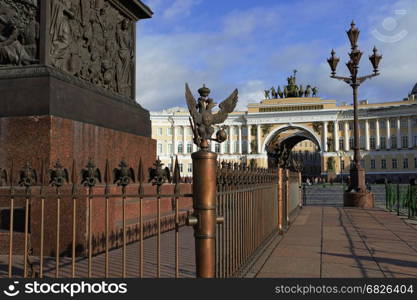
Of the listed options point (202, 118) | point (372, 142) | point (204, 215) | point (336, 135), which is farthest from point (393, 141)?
point (204, 215)

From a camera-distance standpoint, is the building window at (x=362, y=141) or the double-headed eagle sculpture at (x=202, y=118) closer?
the double-headed eagle sculpture at (x=202, y=118)

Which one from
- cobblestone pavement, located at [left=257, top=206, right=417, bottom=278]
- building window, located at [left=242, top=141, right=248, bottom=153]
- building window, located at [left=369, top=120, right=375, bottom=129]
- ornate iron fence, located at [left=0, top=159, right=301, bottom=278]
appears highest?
building window, located at [left=369, top=120, right=375, bottom=129]

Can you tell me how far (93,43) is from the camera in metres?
7.63

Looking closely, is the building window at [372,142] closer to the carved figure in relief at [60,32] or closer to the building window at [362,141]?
the building window at [362,141]

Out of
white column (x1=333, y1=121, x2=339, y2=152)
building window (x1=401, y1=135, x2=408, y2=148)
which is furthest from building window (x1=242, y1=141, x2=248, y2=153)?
building window (x1=401, y1=135, x2=408, y2=148)

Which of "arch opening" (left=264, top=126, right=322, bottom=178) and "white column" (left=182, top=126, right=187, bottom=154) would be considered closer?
"arch opening" (left=264, top=126, right=322, bottom=178)

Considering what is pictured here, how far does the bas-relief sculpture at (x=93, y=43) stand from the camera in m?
6.67

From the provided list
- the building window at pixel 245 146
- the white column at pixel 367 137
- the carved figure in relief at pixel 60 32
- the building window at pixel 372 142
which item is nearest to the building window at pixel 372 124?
the white column at pixel 367 137

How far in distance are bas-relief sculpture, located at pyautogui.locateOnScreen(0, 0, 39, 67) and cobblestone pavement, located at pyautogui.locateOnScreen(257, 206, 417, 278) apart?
4469 mm

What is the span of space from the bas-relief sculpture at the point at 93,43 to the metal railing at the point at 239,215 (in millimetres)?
3533

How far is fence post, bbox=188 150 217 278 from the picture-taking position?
2.91 m

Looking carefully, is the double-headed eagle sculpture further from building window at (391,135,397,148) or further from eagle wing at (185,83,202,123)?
building window at (391,135,397,148)

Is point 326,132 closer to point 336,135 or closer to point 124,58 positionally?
point 336,135

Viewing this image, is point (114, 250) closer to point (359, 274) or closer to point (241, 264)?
point (241, 264)
